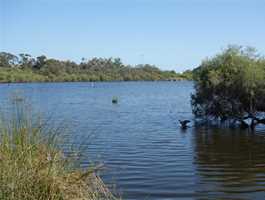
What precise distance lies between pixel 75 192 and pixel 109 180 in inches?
284

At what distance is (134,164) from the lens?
17562 mm

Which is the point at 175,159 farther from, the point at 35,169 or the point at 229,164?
the point at 35,169

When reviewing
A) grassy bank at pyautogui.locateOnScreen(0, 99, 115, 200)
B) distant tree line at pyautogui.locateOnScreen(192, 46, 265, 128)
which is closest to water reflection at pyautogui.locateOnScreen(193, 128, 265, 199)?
distant tree line at pyautogui.locateOnScreen(192, 46, 265, 128)

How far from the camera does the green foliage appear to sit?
2992 cm

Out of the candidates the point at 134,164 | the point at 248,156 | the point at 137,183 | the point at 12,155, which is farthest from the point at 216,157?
the point at 12,155

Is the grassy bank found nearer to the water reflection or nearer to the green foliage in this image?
the water reflection

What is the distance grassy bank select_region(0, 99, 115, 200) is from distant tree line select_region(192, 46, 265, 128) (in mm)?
22962

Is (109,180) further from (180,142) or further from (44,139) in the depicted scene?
(180,142)

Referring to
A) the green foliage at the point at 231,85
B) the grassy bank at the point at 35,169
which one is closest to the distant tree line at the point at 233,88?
the green foliage at the point at 231,85

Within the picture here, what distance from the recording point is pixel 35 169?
23.4ft

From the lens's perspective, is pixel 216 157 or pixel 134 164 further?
pixel 216 157

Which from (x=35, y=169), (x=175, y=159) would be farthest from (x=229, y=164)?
(x=35, y=169)

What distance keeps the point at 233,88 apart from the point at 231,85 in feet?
0.87

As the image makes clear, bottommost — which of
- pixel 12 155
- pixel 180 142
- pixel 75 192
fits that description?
pixel 180 142
